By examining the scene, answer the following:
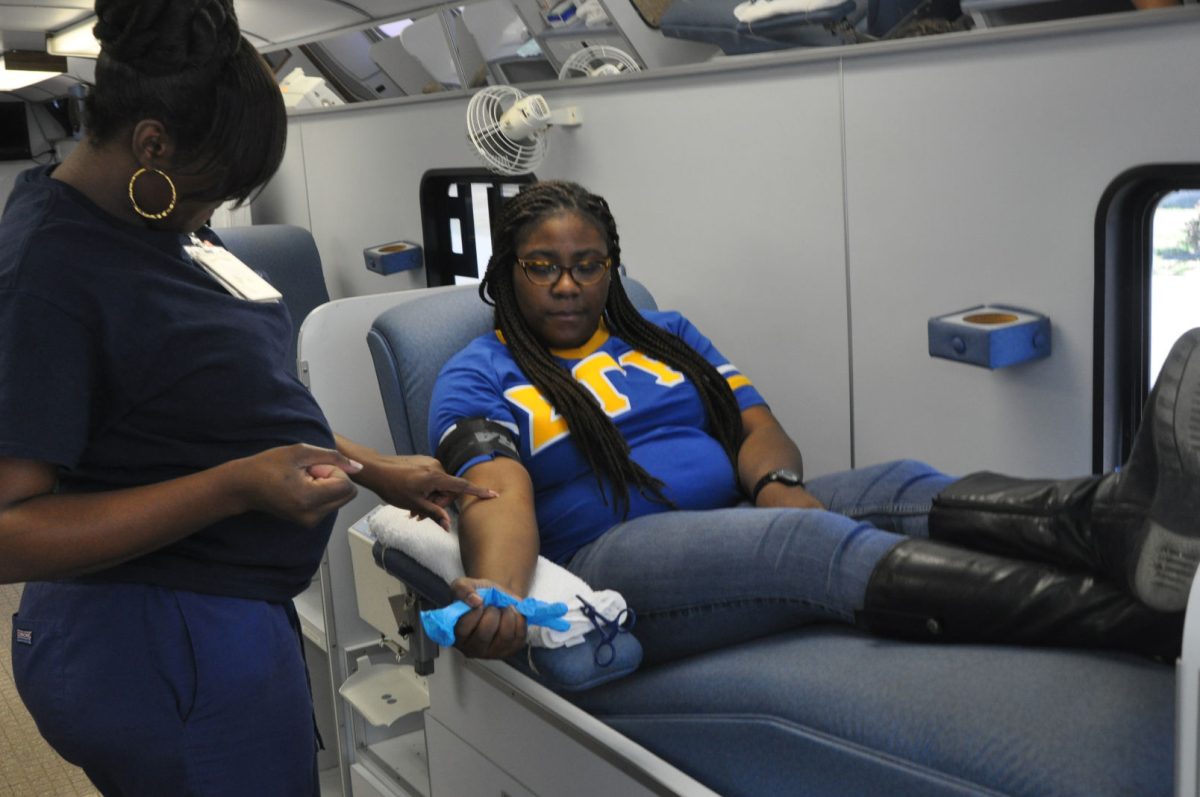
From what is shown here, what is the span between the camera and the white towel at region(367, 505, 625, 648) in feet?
6.16

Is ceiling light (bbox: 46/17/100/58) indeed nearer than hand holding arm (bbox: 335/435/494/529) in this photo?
No

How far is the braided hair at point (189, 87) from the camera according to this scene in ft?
4.52

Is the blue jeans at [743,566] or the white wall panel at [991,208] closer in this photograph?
the blue jeans at [743,566]

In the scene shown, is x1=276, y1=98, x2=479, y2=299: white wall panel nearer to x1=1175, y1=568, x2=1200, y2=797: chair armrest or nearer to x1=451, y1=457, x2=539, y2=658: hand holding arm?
x1=451, y1=457, x2=539, y2=658: hand holding arm

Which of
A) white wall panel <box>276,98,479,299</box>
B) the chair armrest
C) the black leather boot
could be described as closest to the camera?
the chair armrest

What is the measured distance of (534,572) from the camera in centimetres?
204

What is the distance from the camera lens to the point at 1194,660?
1.15 m

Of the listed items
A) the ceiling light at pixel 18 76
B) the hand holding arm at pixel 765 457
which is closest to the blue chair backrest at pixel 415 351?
the hand holding arm at pixel 765 457

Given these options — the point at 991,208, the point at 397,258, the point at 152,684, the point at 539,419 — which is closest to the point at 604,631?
the point at 539,419

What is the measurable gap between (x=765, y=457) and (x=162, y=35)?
1485 millimetres

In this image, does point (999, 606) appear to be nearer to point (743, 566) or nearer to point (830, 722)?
point (830, 722)

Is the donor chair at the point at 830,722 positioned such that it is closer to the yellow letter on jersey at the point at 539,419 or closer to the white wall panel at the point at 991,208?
the yellow letter on jersey at the point at 539,419

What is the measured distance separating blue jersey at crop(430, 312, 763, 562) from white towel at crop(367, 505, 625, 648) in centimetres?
15

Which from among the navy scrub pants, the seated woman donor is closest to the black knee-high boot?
the seated woman donor
